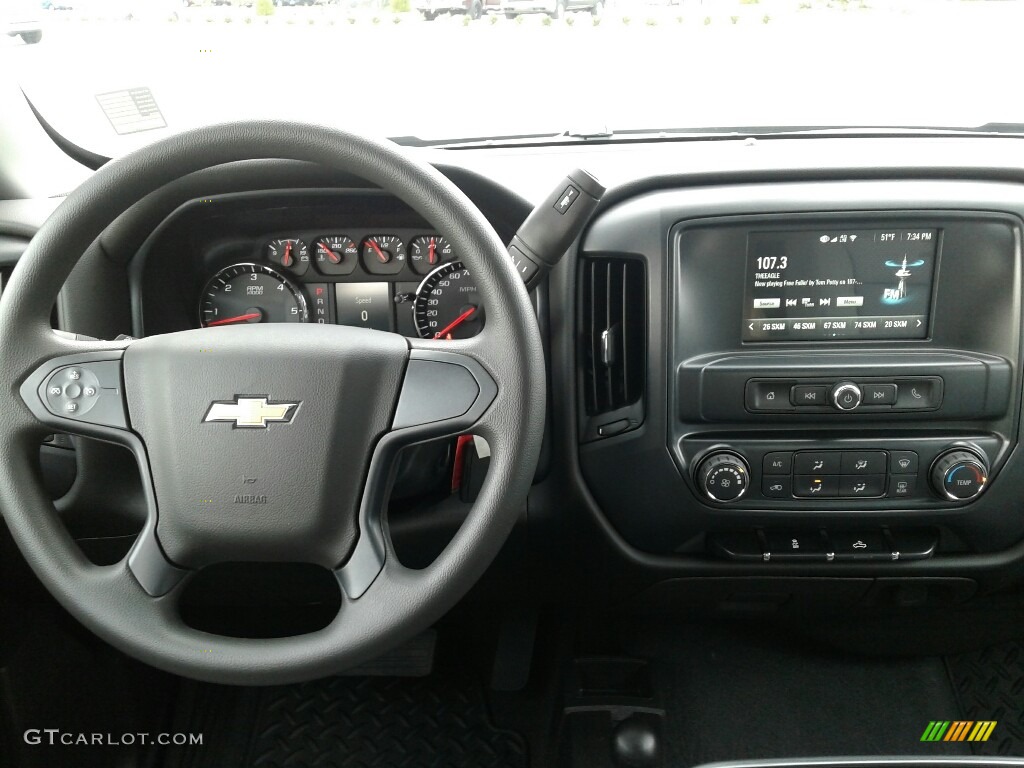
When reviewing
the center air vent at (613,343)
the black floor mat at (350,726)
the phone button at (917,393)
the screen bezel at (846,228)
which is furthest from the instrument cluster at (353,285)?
the black floor mat at (350,726)

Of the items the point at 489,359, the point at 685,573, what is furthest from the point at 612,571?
the point at 489,359

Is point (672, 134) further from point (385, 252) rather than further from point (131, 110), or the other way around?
point (131, 110)

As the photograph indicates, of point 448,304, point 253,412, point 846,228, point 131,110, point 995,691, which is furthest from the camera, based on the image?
point 995,691

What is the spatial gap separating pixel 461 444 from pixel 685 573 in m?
0.50

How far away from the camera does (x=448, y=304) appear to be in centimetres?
144

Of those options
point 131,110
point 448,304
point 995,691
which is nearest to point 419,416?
point 448,304

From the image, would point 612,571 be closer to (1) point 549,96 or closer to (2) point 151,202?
(1) point 549,96

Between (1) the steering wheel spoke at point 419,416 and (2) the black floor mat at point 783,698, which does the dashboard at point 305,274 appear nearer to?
(1) the steering wheel spoke at point 419,416

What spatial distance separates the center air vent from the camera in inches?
53.6

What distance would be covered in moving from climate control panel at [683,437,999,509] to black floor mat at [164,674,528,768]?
0.83 metres

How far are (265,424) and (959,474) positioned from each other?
1089 millimetres

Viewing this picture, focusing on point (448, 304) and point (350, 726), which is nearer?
point (448, 304)

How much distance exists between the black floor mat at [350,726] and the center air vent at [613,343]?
826 mm

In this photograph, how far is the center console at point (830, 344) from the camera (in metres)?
1.33
